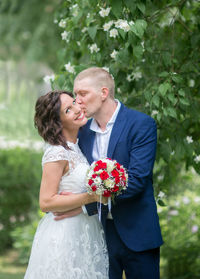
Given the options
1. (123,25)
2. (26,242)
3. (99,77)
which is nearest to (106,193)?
(99,77)

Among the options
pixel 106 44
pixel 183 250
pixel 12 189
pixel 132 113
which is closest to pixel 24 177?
pixel 12 189

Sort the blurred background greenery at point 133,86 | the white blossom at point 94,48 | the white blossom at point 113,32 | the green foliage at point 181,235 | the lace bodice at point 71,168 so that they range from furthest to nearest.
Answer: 1. the green foliage at point 181,235
2. the white blossom at point 94,48
3. the blurred background greenery at point 133,86
4. the white blossom at point 113,32
5. the lace bodice at point 71,168

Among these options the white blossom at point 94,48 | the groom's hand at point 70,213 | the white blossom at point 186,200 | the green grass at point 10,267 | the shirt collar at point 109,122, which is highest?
the white blossom at point 94,48

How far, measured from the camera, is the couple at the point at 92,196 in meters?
2.85

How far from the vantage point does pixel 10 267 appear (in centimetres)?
660

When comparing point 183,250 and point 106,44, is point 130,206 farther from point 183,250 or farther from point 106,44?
point 183,250

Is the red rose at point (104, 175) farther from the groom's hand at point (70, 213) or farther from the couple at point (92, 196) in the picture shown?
the groom's hand at point (70, 213)

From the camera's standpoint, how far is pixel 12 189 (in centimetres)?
734

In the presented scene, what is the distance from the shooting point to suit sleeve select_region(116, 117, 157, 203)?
9.16 ft

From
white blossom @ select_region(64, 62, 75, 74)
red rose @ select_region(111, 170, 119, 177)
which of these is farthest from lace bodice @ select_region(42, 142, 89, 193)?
white blossom @ select_region(64, 62, 75, 74)

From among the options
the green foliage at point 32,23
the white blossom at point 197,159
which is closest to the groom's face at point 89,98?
the white blossom at point 197,159

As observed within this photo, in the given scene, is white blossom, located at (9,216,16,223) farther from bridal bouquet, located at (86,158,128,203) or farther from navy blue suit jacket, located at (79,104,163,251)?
bridal bouquet, located at (86,158,128,203)

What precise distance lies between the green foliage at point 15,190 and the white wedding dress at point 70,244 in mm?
4108

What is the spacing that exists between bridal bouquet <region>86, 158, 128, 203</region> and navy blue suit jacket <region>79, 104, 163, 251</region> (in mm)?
144
